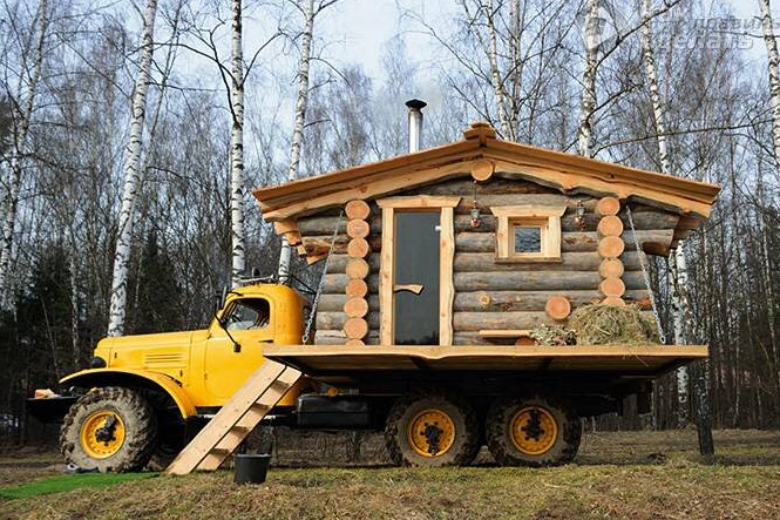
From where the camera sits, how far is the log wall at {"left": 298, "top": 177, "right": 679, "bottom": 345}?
410 inches

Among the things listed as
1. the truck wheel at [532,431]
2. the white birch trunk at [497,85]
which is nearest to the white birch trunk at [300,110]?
the white birch trunk at [497,85]

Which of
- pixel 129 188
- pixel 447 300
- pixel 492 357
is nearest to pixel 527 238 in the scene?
pixel 447 300

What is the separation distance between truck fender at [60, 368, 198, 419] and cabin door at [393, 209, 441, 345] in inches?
124

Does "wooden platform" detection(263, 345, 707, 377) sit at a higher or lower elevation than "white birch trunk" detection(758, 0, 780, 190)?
lower

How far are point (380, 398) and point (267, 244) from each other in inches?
821

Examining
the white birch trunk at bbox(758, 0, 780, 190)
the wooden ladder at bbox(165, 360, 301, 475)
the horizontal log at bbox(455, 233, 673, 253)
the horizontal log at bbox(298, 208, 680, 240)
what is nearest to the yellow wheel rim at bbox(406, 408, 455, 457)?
the wooden ladder at bbox(165, 360, 301, 475)

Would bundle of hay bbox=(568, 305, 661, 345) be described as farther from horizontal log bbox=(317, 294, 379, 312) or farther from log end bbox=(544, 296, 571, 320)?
horizontal log bbox=(317, 294, 379, 312)

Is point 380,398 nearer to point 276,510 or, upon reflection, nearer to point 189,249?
point 276,510

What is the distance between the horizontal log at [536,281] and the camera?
1040cm

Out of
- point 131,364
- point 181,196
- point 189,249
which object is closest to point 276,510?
point 131,364

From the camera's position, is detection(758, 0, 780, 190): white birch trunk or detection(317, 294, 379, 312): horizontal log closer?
detection(317, 294, 379, 312): horizontal log

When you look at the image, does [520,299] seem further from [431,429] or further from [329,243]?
[329,243]

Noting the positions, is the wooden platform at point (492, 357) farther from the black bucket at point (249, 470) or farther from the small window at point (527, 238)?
the black bucket at point (249, 470)

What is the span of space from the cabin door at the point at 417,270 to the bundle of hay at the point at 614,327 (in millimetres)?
1781
